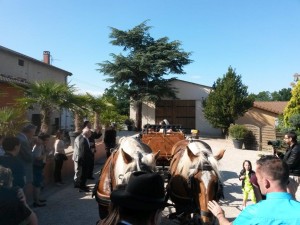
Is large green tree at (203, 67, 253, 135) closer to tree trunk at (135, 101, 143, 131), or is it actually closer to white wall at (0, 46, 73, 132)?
tree trunk at (135, 101, 143, 131)

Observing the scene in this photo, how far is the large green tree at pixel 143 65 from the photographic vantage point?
1108 inches

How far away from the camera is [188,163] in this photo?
4.88 metres

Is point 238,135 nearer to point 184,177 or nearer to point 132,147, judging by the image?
point 184,177

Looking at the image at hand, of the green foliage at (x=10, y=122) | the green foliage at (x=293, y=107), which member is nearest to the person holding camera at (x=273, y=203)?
the green foliage at (x=10, y=122)

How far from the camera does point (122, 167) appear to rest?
4328mm

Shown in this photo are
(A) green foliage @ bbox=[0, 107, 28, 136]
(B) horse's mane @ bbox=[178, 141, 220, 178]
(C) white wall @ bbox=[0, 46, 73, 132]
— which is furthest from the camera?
(C) white wall @ bbox=[0, 46, 73, 132]

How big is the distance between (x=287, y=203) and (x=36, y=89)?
10.6 m

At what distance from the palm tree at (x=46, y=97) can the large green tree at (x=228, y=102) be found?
15898 mm

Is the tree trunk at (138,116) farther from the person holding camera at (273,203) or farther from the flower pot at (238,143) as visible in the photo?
the person holding camera at (273,203)

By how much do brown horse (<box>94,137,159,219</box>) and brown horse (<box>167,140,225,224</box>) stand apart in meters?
0.57

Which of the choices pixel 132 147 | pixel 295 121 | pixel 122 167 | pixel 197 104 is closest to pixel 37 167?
pixel 132 147

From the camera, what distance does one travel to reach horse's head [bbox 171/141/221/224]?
4.12m

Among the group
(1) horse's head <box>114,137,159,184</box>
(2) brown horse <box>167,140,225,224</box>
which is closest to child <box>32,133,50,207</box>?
(1) horse's head <box>114,137,159,184</box>

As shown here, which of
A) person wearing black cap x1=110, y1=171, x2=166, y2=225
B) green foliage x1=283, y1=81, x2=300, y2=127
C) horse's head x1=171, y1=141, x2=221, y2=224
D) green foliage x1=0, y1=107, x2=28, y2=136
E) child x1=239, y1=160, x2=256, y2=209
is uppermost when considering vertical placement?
green foliage x1=283, y1=81, x2=300, y2=127
